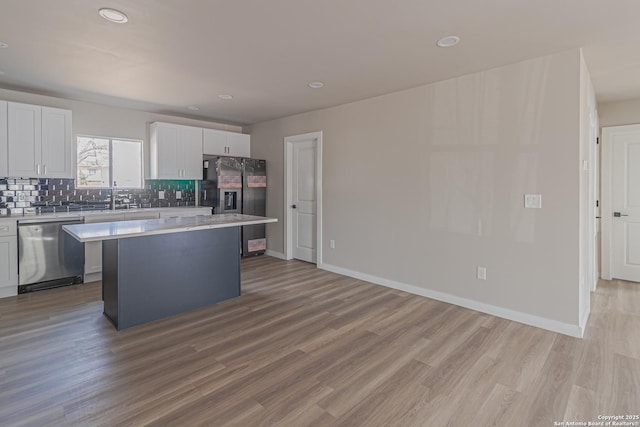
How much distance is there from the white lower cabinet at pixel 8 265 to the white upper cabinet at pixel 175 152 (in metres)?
2.02

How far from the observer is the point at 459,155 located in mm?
3619

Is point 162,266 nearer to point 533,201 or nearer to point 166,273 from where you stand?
point 166,273

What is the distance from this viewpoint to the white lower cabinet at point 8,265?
3.80 m

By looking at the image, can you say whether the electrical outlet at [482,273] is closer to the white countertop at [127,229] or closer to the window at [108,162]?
the white countertop at [127,229]

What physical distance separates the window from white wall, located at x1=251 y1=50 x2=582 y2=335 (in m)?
3.23

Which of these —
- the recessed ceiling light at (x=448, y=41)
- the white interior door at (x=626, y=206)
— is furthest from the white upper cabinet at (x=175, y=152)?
the white interior door at (x=626, y=206)

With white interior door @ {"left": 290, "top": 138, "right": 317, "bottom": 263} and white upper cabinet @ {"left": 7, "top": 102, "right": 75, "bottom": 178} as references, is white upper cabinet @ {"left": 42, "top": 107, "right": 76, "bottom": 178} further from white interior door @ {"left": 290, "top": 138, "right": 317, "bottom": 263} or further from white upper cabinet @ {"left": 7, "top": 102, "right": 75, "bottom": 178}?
white interior door @ {"left": 290, "top": 138, "right": 317, "bottom": 263}

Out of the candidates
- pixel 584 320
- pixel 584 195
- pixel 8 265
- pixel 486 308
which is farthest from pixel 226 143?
pixel 584 320

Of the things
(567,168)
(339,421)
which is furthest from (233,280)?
(567,168)

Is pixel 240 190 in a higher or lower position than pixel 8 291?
higher

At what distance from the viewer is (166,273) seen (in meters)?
3.30

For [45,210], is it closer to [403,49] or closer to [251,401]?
[251,401]

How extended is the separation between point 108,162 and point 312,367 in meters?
4.70

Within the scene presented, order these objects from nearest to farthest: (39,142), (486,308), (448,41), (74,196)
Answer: (448,41) < (486,308) < (39,142) < (74,196)
